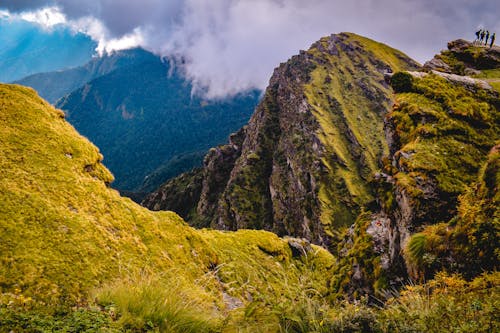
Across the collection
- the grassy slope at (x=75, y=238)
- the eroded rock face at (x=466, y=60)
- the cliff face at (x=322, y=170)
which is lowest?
the grassy slope at (x=75, y=238)

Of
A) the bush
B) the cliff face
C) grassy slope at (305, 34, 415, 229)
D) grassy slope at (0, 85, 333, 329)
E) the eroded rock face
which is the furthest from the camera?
the cliff face

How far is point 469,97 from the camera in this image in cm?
2114

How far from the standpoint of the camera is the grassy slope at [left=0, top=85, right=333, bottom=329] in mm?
6571

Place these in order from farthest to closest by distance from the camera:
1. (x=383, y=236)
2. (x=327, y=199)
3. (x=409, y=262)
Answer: (x=327, y=199)
(x=383, y=236)
(x=409, y=262)

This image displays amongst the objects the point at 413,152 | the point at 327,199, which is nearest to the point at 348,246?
the point at 413,152

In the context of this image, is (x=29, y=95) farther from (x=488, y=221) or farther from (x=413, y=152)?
(x=413, y=152)

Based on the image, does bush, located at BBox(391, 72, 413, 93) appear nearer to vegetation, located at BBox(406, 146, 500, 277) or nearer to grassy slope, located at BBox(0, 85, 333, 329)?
vegetation, located at BBox(406, 146, 500, 277)

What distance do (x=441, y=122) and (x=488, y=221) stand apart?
1116 cm

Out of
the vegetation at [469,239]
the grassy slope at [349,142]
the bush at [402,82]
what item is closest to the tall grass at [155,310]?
the vegetation at [469,239]

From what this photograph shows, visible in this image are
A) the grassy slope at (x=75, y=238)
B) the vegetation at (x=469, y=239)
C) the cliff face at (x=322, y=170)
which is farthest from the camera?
the cliff face at (x=322, y=170)

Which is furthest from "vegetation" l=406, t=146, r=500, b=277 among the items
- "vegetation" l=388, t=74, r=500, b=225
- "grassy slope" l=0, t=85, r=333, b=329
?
"grassy slope" l=0, t=85, r=333, b=329

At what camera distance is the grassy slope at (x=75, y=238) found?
657 centimetres

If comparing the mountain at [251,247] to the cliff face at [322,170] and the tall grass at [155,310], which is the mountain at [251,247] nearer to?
the tall grass at [155,310]

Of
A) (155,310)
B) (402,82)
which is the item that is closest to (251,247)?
(402,82)
